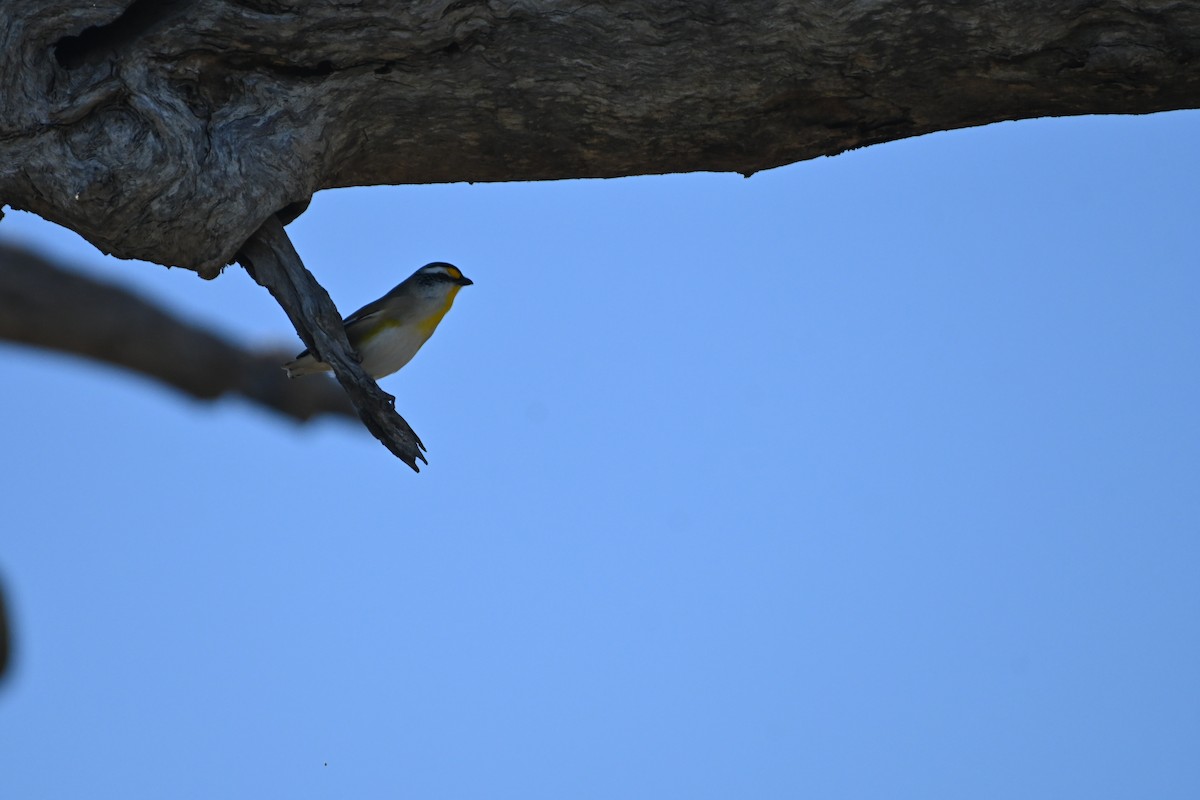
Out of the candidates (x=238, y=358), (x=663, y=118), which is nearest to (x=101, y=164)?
(x=663, y=118)

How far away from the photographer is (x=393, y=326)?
7359mm

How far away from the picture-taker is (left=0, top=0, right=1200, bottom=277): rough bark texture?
4867 millimetres

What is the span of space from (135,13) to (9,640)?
28.4ft

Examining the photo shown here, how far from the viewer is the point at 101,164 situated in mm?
4844

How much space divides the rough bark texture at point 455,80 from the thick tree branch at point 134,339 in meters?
9.00

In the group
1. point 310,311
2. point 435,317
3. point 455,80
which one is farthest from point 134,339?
point 455,80

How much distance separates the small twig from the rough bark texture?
154 mm

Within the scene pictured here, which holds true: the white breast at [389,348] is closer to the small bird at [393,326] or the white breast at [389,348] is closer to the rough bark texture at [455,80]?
the small bird at [393,326]

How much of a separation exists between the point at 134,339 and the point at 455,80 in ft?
32.3

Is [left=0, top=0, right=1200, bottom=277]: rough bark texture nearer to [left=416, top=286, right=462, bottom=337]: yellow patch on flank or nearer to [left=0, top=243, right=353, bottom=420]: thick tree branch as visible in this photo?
[left=416, top=286, right=462, bottom=337]: yellow patch on flank

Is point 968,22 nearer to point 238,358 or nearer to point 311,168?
point 311,168

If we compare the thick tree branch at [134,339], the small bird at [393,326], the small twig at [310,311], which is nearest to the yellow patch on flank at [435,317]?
the small bird at [393,326]

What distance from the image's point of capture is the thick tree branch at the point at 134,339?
1344 centimetres

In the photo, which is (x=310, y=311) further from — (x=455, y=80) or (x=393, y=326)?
(x=393, y=326)
